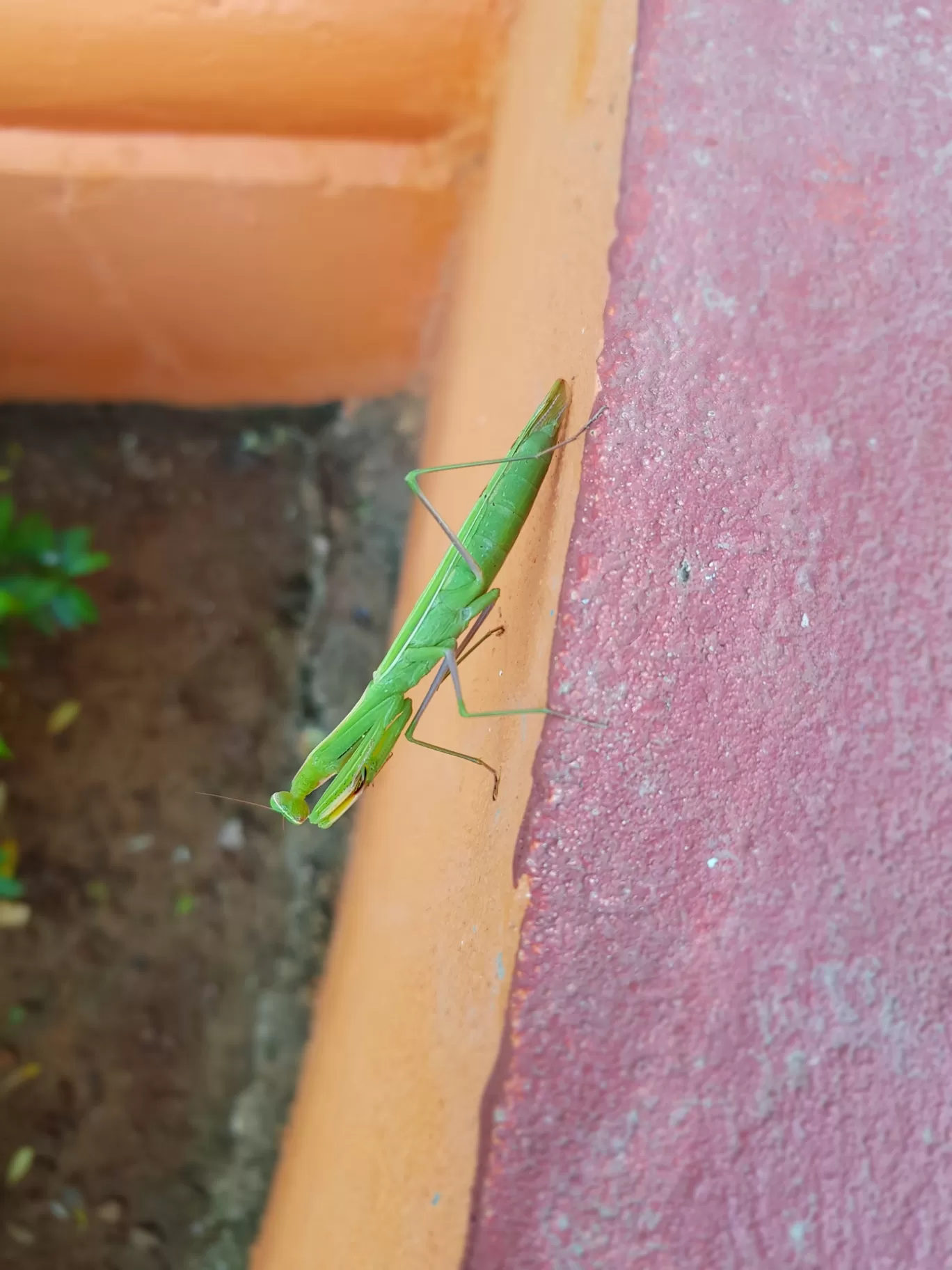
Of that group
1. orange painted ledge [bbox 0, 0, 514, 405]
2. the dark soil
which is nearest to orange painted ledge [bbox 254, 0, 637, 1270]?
orange painted ledge [bbox 0, 0, 514, 405]

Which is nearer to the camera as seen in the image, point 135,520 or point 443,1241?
point 443,1241

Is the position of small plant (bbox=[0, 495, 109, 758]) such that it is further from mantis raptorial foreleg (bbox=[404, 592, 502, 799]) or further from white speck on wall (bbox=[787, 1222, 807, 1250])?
white speck on wall (bbox=[787, 1222, 807, 1250])

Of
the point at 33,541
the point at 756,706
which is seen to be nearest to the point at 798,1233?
the point at 756,706

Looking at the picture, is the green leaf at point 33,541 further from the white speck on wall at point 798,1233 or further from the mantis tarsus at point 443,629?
the white speck on wall at point 798,1233

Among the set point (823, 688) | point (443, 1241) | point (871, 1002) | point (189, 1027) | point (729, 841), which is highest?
point (823, 688)

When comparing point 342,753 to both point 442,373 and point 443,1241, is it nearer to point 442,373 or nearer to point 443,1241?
point 443,1241

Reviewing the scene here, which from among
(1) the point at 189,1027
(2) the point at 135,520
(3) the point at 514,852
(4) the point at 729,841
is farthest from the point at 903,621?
(2) the point at 135,520
